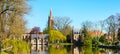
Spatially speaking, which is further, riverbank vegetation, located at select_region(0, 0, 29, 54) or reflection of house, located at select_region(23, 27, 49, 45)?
reflection of house, located at select_region(23, 27, 49, 45)

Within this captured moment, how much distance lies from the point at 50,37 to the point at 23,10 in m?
72.7

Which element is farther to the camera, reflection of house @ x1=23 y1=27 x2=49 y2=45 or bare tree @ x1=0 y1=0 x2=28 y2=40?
reflection of house @ x1=23 y1=27 x2=49 y2=45

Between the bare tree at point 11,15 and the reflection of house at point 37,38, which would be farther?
the reflection of house at point 37,38

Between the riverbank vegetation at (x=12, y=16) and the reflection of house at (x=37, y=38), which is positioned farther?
the reflection of house at (x=37, y=38)

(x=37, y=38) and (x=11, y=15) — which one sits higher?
(x=11, y=15)

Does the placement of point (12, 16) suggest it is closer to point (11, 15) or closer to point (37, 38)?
point (11, 15)

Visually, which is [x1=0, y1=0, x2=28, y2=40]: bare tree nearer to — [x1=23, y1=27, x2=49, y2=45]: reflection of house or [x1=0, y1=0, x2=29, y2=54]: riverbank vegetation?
[x1=0, y1=0, x2=29, y2=54]: riverbank vegetation

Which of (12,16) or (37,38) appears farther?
(37,38)

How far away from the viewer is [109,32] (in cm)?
9238

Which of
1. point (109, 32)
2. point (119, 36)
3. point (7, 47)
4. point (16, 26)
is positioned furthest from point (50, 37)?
point (16, 26)

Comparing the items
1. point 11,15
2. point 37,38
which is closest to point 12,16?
point 11,15

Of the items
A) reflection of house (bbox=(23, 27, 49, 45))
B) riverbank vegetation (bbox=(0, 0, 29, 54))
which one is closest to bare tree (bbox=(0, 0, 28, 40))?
riverbank vegetation (bbox=(0, 0, 29, 54))

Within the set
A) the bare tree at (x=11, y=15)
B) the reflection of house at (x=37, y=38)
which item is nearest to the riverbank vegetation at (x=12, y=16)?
the bare tree at (x=11, y=15)

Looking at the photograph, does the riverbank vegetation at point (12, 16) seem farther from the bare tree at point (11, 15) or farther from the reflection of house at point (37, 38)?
the reflection of house at point (37, 38)
